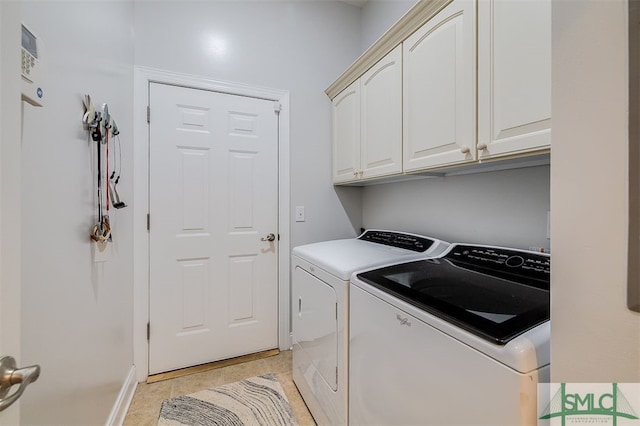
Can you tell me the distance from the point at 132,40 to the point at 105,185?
3.77 feet

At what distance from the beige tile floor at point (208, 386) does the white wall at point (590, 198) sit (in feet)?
5.12

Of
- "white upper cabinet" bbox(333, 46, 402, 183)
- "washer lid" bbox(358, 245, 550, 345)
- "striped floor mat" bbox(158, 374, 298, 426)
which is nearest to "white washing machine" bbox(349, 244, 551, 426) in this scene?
"washer lid" bbox(358, 245, 550, 345)

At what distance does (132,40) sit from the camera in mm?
1855

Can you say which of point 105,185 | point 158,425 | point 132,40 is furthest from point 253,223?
point 132,40

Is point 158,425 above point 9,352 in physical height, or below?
below

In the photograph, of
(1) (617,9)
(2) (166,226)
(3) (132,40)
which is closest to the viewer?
(1) (617,9)

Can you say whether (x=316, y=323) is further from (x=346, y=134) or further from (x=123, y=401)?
(x=346, y=134)

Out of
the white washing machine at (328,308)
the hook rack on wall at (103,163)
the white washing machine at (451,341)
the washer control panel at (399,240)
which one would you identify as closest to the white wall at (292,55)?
the washer control panel at (399,240)

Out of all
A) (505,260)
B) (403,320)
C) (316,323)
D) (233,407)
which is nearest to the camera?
(403,320)

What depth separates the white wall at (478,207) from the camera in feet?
4.27

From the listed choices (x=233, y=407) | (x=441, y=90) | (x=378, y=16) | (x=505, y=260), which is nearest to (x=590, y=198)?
(x=505, y=260)

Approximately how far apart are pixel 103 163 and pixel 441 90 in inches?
67.6

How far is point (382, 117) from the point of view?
175cm

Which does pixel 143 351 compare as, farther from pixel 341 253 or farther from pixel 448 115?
pixel 448 115
